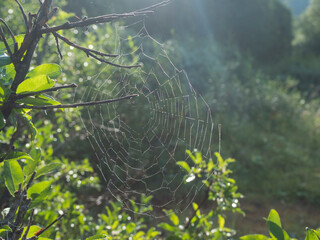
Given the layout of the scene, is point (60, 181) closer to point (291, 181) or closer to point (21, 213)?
point (21, 213)

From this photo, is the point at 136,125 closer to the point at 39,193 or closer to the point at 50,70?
the point at 39,193

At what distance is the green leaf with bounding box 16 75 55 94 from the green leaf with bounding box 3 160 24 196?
242mm

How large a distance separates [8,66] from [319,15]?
2130 cm

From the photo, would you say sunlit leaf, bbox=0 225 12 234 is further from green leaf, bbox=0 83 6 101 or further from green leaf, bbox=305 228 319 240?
green leaf, bbox=305 228 319 240

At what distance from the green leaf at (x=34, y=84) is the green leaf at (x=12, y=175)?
9.5 inches

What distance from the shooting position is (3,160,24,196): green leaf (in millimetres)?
958

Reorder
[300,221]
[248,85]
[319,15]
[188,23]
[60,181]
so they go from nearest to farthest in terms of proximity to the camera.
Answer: [60,181], [300,221], [248,85], [188,23], [319,15]

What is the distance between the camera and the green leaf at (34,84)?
0.80 metres

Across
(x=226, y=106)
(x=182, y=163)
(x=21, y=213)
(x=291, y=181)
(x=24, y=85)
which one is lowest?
(x=291, y=181)

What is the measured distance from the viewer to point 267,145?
6.45 metres

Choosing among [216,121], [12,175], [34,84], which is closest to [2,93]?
[34,84]

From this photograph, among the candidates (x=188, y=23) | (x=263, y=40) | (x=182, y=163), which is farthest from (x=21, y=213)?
(x=263, y=40)

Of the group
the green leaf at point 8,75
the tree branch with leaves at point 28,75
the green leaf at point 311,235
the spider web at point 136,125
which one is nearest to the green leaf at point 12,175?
the tree branch with leaves at point 28,75

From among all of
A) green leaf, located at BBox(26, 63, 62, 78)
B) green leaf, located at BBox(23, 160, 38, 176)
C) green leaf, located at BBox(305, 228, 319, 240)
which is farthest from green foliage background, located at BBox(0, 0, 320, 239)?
green leaf, located at BBox(305, 228, 319, 240)
